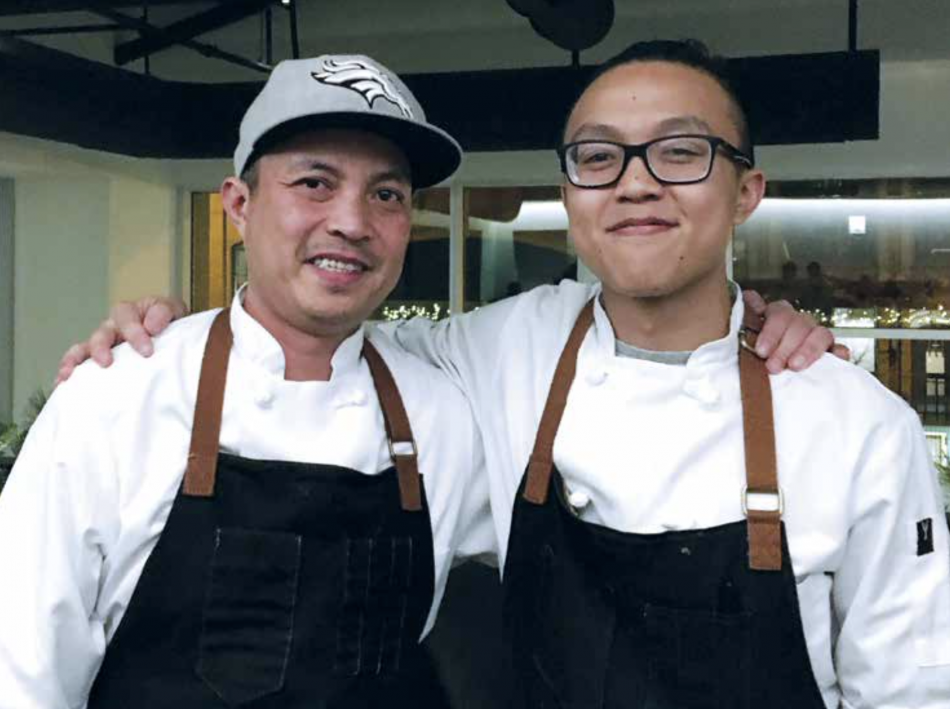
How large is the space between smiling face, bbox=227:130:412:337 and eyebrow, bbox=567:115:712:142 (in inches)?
10.7

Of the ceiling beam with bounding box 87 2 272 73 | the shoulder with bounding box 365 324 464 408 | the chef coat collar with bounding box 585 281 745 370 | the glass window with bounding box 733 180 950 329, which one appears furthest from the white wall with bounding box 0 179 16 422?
the chef coat collar with bounding box 585 281 745 370

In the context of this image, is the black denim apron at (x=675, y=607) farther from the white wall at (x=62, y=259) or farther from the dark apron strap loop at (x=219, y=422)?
the white wall at (x=62, y=259)

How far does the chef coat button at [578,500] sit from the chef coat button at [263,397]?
0.43 m

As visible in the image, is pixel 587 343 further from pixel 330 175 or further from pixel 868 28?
pixel 868 28

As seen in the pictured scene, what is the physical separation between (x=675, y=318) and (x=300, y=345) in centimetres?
53

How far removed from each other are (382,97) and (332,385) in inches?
16.0

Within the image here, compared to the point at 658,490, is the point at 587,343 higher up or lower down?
higher up

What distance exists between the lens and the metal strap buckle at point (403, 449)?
60.1 inches

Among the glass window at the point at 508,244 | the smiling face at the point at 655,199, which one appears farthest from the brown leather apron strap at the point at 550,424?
the glass window at the point at 508,244

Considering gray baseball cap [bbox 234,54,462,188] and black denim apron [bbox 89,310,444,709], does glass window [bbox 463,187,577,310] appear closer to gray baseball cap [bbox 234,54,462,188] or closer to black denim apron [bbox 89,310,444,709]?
gray baseball cap [bbox 234,54,462,188]

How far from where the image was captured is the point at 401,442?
60.4 inches

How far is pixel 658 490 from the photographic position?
147 cm

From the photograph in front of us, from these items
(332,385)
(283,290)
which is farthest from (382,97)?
(332,385)

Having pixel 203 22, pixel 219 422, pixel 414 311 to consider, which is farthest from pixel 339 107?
pixel 414 311
